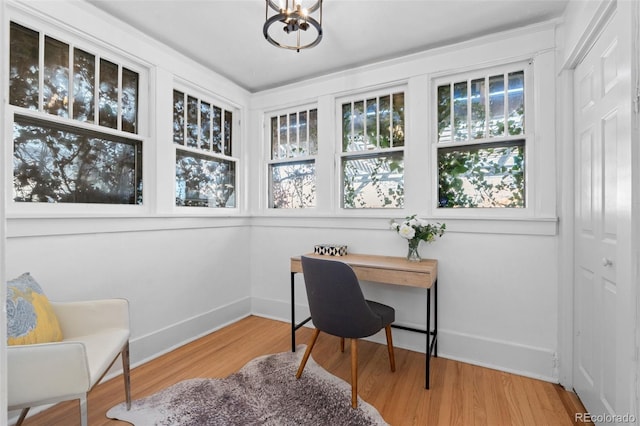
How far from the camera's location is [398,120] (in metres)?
2.86

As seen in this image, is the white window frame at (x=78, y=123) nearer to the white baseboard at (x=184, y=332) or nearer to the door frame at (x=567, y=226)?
the white baseboard at (x=184, y=332)

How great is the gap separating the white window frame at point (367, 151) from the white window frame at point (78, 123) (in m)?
1.72

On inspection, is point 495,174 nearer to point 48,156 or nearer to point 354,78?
point 354,78

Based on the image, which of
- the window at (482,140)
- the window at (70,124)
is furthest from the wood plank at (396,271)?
the window at (70,124)

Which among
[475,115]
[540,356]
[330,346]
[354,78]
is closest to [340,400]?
[330,346]

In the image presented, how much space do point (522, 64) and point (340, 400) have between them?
2.83 metres

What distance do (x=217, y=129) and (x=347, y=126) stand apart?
1.40 m

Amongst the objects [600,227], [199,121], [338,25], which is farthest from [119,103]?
[600,227]

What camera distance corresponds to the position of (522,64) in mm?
2398

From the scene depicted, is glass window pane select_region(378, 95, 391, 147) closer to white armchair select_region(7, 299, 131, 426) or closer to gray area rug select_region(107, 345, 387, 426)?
gray area rug select_region(107, 345, 387, 426)

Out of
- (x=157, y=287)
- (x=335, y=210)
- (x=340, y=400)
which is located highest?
(x=335, y=210)

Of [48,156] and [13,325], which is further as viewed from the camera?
[48,156]

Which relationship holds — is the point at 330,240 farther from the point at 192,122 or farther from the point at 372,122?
the point at 192,122

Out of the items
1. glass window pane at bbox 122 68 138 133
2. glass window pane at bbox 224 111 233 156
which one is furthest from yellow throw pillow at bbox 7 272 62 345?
glass window pane at bbox 224 111 233 156
